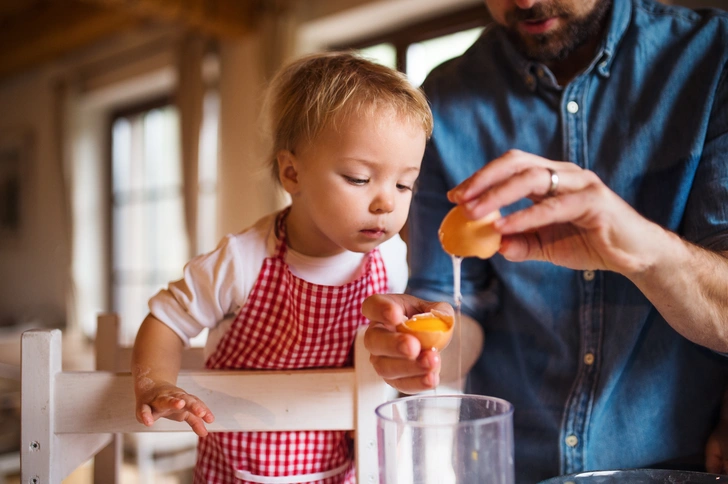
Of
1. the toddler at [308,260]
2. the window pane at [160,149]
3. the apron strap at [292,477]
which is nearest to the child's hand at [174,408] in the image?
the toddler at [308,260]

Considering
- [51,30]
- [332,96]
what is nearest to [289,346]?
[332,96]

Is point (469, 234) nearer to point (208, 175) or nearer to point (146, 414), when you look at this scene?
point (146, 414)

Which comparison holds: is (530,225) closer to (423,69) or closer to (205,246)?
(423,69)

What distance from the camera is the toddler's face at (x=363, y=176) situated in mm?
991

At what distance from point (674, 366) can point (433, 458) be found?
2.22ft

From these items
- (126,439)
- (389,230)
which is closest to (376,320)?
(389,230)

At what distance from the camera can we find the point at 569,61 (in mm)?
1225

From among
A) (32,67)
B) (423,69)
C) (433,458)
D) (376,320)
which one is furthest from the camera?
(32,67)

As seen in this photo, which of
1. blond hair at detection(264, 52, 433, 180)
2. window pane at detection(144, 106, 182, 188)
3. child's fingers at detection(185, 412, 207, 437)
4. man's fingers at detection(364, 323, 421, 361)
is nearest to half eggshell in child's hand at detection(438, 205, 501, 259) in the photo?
man's fingers at detection(364, 323, 421, 361)

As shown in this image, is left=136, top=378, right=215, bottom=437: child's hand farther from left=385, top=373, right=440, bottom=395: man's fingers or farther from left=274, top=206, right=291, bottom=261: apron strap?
left=274, top=206, right=291, bottom=261: apron strap

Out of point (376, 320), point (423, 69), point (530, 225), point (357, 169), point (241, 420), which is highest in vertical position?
point (423, 69)

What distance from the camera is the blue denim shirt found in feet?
3.56

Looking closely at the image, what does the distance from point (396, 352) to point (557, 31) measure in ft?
2.32

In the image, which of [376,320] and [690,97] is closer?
[376,320]
